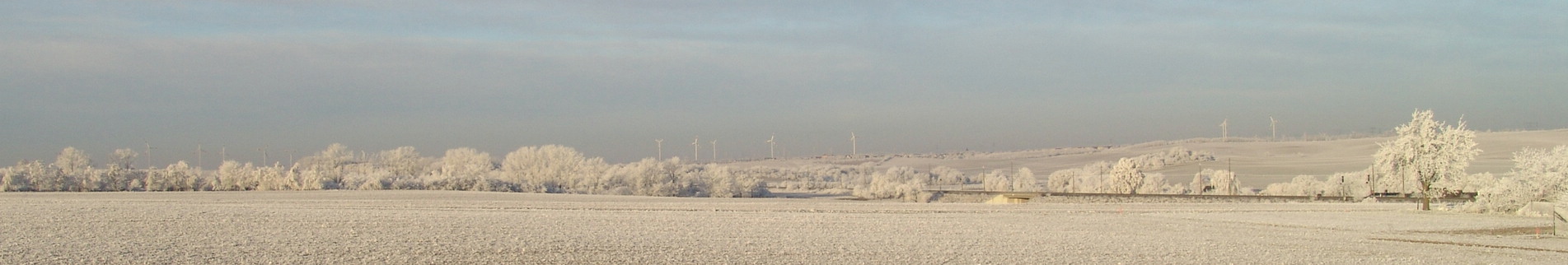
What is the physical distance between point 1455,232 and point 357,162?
323 feet

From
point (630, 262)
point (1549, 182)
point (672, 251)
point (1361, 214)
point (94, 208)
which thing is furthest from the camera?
point (1361, 214)

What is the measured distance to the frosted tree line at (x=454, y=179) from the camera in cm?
7650

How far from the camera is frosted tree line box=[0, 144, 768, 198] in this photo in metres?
76.5

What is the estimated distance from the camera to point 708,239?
67.8 feet

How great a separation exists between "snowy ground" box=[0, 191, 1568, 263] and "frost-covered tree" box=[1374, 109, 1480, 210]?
8.30 metres

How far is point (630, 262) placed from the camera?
1614 centimetres

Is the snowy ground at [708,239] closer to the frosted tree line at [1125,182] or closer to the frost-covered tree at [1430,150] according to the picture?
the frost-covered tree at [1430,150]

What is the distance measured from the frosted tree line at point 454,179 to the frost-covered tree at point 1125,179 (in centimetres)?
2419

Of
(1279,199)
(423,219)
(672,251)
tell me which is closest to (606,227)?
(423,219)

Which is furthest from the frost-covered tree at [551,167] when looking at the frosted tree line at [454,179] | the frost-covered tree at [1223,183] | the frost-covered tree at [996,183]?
the frost-covered tree at [1223,183]

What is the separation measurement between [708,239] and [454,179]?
63514 millimetres

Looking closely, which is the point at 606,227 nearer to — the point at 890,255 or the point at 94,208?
the point at 890,255

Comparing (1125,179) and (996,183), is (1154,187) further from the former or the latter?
(996,183)

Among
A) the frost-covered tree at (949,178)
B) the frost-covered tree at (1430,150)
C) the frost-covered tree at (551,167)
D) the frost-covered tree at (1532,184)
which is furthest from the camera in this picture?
the frost-covered tree at (949,178)
